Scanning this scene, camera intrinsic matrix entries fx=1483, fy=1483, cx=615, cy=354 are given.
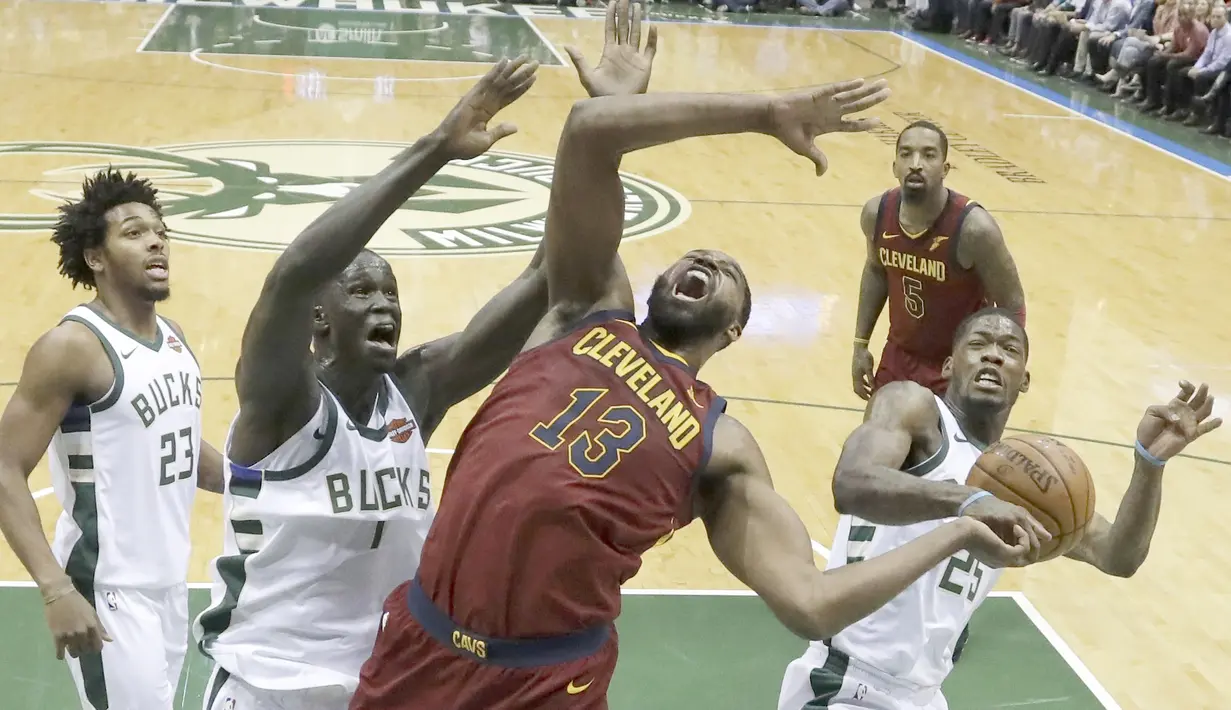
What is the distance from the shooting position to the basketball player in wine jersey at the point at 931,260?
6301 millimetres

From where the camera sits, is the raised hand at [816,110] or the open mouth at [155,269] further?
the open mouth at [155,269]

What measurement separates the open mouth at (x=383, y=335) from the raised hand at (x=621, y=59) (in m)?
0.78

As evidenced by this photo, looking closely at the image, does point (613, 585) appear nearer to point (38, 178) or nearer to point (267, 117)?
point (38, 178)

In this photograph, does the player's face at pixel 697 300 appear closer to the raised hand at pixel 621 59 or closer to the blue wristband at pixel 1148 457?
the raised hand at pixel 621 59

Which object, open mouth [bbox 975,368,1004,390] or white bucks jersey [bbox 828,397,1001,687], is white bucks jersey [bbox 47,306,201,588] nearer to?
white bucks jersey [bbox 828,397,1001,687]

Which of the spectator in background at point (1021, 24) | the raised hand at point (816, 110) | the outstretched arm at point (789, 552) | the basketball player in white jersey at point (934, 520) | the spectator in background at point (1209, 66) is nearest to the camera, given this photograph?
the outstretched arm at point (789, 552)

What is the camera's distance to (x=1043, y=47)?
72.4 feet

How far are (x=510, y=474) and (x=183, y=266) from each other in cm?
821

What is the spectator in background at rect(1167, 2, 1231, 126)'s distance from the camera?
56.9 ft

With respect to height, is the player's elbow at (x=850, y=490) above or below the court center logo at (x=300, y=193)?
above

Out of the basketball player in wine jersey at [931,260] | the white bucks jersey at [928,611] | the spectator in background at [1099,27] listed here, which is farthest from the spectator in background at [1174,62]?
the white bucks jersey at [928,611]

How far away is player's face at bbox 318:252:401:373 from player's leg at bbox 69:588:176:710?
112cm

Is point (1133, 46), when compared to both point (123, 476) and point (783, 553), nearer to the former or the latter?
point (123, 476)

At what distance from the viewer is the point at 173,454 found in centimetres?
446
